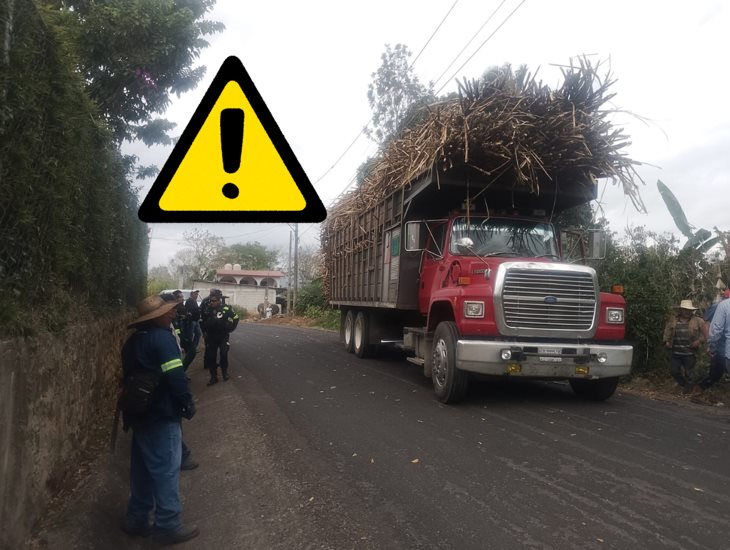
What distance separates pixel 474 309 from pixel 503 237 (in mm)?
1653

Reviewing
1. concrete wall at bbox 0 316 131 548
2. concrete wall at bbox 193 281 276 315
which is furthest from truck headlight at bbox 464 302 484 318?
concrete wall at bbox 193 281 276 315

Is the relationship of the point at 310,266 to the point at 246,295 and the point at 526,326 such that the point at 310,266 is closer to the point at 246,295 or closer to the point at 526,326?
the point at 246,295

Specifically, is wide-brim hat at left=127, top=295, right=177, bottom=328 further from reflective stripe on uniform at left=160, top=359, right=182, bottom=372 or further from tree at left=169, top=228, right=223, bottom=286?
tree at left=169, top=228, right=223, bottom=286

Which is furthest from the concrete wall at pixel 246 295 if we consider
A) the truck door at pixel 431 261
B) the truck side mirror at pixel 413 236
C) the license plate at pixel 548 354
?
the license plate at pixel 548 354

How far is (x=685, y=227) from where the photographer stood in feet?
41.8

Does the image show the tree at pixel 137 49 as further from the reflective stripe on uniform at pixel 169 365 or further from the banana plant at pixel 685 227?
the banana plant at pixel 685 227

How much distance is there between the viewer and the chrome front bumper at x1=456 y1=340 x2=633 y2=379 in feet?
22.0

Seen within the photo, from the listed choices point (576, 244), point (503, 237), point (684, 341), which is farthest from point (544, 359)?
point (684, 341)

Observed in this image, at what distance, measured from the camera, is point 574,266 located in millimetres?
7133

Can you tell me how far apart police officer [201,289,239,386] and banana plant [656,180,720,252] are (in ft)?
28.4

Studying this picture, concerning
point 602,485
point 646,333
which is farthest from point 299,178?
point 646,333

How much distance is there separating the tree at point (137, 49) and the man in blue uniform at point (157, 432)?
5.97 metres

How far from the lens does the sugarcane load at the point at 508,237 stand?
6.90 m

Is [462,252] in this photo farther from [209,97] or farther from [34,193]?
[34,193]
